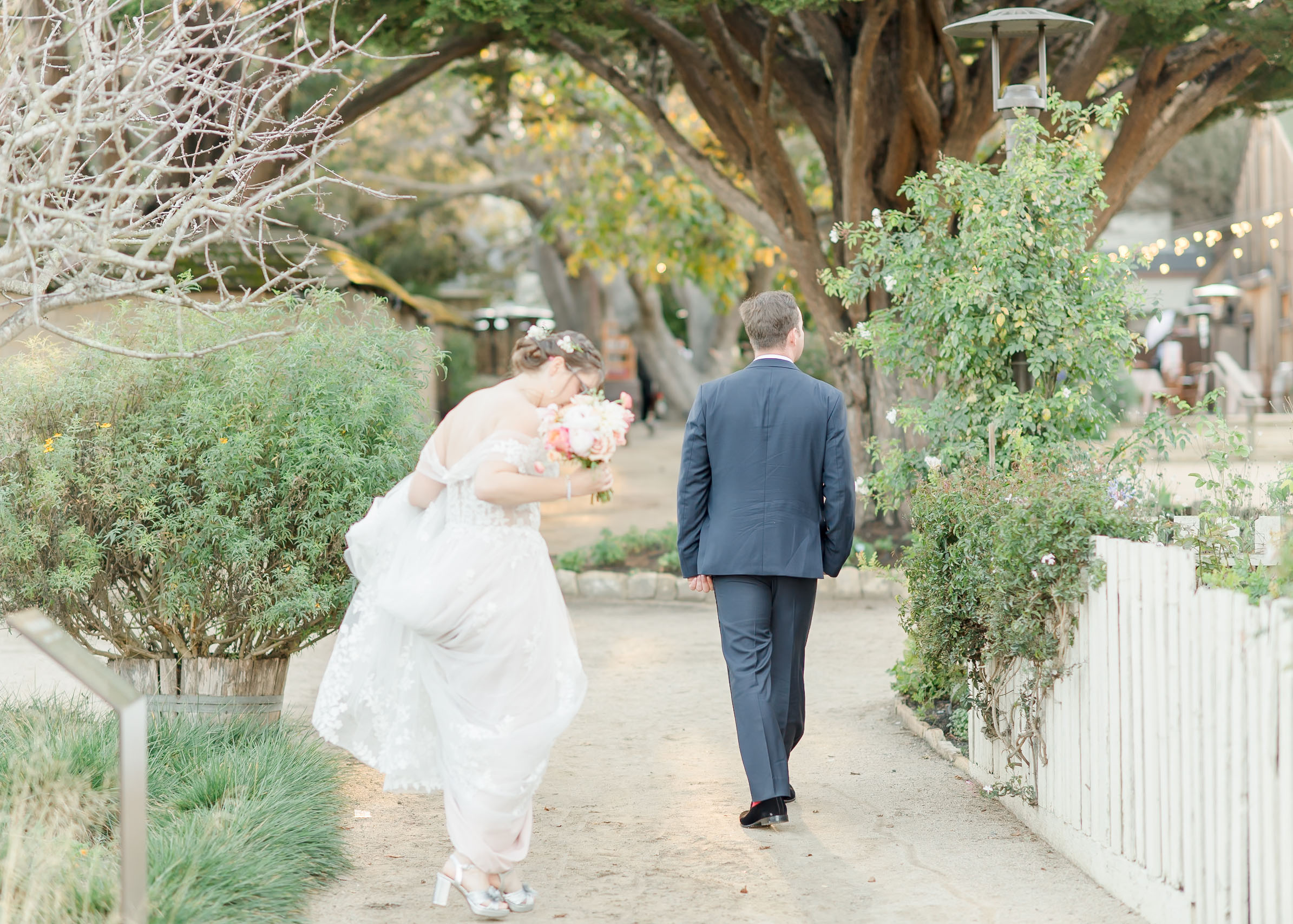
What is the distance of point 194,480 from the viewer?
5.12 metres

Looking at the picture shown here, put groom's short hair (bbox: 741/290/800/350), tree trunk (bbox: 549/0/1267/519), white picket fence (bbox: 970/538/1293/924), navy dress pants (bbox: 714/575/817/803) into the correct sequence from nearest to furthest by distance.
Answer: white picket fence (bbox: 970/538/1293/924) → navy dress pants (bbox: 714/575/817/803) → groom's short hair (bbox: 741/290/800/350) → tree trunk (bbox: 549/0/1267/519)

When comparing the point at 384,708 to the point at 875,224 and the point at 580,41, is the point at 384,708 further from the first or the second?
the point at 580,41

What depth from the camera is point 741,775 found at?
5.57 m

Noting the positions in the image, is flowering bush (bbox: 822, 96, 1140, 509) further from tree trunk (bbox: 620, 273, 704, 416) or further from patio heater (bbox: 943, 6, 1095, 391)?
tree trunk (bbox: 620, 273, 704, 416)

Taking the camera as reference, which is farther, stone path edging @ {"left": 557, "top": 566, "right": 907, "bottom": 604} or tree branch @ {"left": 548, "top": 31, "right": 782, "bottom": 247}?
tree branch @ {"left": 548, "top": 31, "right": 782, "bottom": 247}

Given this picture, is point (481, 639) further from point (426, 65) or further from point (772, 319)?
point (426, 65)

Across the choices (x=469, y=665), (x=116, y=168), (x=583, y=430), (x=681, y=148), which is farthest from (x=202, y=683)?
(x=681, y=148)

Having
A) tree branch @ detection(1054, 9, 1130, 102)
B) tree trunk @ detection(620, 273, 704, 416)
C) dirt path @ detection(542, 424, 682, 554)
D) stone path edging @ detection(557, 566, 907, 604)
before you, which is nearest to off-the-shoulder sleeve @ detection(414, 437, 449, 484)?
dirt path @ detection(542, 424, 682, 554)

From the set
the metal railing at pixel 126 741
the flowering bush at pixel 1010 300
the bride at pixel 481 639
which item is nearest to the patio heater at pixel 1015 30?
the flowering bush at pixel 1010 300

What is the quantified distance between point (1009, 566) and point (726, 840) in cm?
151

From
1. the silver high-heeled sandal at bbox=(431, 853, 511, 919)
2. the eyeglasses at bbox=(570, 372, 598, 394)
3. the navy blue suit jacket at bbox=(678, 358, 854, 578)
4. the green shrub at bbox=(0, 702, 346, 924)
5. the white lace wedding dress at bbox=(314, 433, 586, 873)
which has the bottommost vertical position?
the silver high-heeled sandal at bbox=(431, 853, 511, 919)

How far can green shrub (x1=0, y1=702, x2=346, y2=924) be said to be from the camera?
141 inches

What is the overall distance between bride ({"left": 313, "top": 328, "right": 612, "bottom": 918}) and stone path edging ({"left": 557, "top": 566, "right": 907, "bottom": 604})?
19.5 ft

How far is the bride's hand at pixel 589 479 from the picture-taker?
396 centimetres
